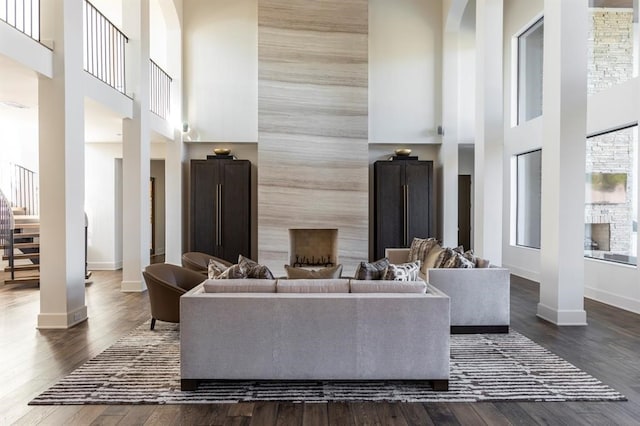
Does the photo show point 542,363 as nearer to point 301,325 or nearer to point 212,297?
point 301,325

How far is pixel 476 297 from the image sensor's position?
15.8ft

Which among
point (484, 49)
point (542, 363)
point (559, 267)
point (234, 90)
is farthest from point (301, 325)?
point (234, 90)

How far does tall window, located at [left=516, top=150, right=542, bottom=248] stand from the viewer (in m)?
8.52

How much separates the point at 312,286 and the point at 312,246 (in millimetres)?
5590

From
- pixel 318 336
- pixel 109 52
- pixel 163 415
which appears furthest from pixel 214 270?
pixel 109 52

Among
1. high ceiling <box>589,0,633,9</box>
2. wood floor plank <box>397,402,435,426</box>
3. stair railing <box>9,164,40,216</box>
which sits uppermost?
high ceiling <box>589,0,633,9</box>

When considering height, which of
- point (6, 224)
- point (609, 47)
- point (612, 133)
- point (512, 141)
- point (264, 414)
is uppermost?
point (609, 47)

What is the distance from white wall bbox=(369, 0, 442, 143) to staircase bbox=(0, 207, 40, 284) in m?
6.45

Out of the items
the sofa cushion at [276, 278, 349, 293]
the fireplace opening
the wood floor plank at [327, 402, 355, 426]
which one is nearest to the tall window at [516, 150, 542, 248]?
the fireplace opening

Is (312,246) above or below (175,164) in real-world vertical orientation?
below

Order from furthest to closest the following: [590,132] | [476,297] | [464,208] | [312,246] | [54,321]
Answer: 1. [464,208]
2. [312,246]
3. [590,132]
4. [54,321]
5. [476,297]

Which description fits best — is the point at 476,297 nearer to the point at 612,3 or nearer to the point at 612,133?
the point at 612,133

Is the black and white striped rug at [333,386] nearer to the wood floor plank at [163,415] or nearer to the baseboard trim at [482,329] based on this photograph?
the wood floor plank at [163,415]

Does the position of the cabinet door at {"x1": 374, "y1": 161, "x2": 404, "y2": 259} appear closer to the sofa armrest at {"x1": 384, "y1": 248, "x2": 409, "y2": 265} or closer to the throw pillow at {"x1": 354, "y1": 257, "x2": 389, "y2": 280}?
the sofa armrest at {"x1": 384, "y1": 248, "x2": 409, "y2": 265}
